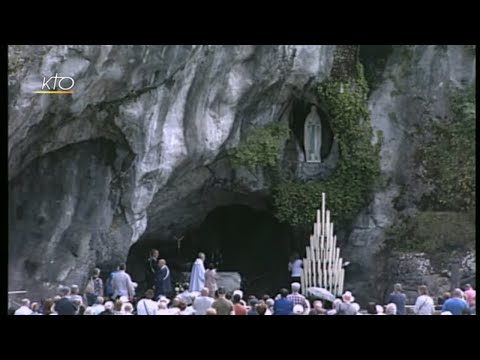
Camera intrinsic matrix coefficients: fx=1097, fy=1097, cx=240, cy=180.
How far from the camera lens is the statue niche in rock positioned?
20.5 meters

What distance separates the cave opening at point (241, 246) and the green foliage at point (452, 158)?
2.91 metres

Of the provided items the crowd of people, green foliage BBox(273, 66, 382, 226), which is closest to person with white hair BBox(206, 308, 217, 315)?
the crowd of people

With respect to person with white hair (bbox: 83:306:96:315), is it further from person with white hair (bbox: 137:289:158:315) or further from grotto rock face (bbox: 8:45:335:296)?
grotto rock face (bbox: 8:45:335:296)

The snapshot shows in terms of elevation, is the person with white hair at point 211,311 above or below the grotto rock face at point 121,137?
below

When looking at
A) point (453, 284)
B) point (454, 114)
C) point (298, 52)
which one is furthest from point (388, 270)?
point (298, 52)

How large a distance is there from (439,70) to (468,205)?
2.52 m

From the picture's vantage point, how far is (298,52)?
18938 millimetres

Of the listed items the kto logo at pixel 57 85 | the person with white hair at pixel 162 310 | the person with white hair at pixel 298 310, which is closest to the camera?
the person with white hair at pixel 162 310

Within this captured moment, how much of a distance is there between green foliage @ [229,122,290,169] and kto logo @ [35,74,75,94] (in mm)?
4373

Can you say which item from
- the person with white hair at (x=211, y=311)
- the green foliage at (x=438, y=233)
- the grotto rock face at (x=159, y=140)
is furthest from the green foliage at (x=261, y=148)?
the person with white hair at (x=211, y=311)

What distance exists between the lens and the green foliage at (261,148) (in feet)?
64.0

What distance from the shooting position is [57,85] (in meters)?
15.6

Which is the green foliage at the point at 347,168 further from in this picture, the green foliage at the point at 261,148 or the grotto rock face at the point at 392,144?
the green foliage at the point at 261,148

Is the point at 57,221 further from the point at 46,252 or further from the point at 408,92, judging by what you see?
the point at 408,92
